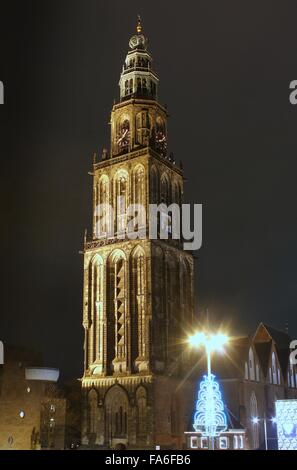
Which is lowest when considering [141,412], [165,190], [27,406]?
[141,412]

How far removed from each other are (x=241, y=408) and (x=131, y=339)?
13.8 metres

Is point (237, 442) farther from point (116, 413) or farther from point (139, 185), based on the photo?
point (139, 185)

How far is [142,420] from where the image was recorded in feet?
197

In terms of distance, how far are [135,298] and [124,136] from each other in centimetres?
1938

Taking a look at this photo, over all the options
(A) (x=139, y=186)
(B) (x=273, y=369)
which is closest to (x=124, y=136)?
(A) (x=139, y=186)

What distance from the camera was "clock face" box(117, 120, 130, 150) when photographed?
72.6 meters

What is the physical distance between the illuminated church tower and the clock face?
114mm

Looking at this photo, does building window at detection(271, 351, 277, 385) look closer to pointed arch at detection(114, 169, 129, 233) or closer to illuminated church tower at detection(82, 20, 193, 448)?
illuminated church tower at detection(82, 20, 193, 448)

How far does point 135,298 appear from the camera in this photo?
213ft

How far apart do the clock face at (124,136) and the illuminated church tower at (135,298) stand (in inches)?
4.5

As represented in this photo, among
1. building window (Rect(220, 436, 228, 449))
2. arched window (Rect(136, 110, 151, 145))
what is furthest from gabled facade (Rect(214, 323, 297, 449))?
arched window (Rect(136, 110, 151, 145))

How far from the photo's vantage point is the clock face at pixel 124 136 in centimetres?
7262

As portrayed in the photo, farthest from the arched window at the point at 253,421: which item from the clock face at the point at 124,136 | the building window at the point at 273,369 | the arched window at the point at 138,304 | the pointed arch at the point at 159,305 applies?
the clock face at the point at 124,136

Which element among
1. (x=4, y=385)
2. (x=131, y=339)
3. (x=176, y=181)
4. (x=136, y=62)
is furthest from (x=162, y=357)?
(x=136, y=62)
